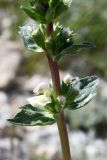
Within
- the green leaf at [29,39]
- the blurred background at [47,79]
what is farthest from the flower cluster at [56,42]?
the blurred background at [47,79]

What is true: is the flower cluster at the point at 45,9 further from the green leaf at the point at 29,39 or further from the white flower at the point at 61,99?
Answer: the white flower at the point at 61,99

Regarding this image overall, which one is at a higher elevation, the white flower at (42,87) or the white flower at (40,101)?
the white flower at (42,87)

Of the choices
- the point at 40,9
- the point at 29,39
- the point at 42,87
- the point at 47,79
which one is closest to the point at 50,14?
the point at 40,9

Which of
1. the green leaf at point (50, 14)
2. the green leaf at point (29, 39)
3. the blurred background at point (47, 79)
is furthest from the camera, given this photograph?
the blurred background at point (47, 79)

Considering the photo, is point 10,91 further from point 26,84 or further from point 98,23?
point 98,23

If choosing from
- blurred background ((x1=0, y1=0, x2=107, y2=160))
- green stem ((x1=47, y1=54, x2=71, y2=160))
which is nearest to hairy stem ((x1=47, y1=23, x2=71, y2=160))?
green stem ((x1=47, y1=54, x2=71, y2=160))

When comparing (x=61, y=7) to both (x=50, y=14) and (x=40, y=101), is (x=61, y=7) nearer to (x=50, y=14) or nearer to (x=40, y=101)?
(x=50, y=14)
